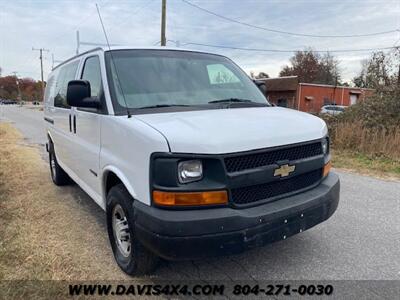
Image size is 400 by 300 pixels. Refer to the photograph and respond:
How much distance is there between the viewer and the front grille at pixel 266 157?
272 cm

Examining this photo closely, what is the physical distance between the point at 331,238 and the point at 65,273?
2805 millimetres

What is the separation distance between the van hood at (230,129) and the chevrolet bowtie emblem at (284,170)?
20cm

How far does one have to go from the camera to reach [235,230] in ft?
8.73

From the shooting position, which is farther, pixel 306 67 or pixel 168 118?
pixel 306 67

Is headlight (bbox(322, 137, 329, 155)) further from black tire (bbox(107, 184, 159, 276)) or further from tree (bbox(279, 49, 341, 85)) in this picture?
tree (bbox(279, 49, 341, 85))

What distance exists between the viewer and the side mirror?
3539 mm

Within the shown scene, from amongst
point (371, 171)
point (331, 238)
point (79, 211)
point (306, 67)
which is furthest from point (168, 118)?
point (306, 67)

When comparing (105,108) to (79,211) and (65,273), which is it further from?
(79,211)

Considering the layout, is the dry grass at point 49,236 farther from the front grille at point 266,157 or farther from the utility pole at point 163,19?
the utility pole at point 163,19

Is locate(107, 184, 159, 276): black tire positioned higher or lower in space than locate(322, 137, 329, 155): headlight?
lower

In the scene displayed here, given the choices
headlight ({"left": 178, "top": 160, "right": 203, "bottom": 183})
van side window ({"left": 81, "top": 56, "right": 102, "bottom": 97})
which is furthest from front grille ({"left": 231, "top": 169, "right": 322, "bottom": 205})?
van side window ({"left": 81, "top": 56, "right": 102, "bottom": 97})

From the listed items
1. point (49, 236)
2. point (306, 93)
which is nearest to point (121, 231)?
point (49, 236)

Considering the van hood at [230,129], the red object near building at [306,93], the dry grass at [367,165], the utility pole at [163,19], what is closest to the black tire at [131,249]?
the van hood at [230,129]

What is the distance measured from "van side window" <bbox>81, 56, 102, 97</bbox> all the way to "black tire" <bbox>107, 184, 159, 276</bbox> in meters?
1.09
